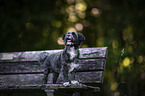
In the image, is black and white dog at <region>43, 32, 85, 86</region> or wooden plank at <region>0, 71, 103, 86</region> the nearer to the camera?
black and white dog at <region>43, 32, 85, 86</region>

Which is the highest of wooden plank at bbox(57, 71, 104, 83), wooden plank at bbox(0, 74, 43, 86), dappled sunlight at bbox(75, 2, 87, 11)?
dappled sunlight at bbox(75, 2, 87, 11)

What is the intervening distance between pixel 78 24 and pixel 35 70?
645cm

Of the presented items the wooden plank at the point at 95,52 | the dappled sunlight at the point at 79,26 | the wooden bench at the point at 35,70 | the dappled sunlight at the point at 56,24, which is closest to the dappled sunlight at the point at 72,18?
the dappled sunlight at the point at 79,26

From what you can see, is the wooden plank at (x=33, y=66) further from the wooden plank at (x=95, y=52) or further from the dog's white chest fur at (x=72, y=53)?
the dog's white chest fur at (x=72, y=53)

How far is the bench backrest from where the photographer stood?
135 inches

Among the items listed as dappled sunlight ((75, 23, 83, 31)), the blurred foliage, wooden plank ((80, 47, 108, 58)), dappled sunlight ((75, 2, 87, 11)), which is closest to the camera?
wooden plank ((80, 47, 108, 58))

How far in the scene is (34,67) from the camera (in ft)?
12.4

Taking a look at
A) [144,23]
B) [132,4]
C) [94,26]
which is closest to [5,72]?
[144,23]

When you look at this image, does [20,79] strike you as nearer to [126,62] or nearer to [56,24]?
[126,62]

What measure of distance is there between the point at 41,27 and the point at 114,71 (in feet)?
16.0

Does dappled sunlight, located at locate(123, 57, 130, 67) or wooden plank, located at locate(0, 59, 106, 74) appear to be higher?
dappled sunlight, located at locate(123, 57, 130, 67)

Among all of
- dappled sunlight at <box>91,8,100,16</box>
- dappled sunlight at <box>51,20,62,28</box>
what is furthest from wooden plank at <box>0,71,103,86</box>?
dappled sunlight at <box>91,8,100,16</box>

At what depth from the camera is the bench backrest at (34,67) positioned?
3.43 meters

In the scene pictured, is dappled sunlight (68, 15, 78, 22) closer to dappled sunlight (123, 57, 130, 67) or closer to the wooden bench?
dappled sunlight (123, 57, 130, 67)
